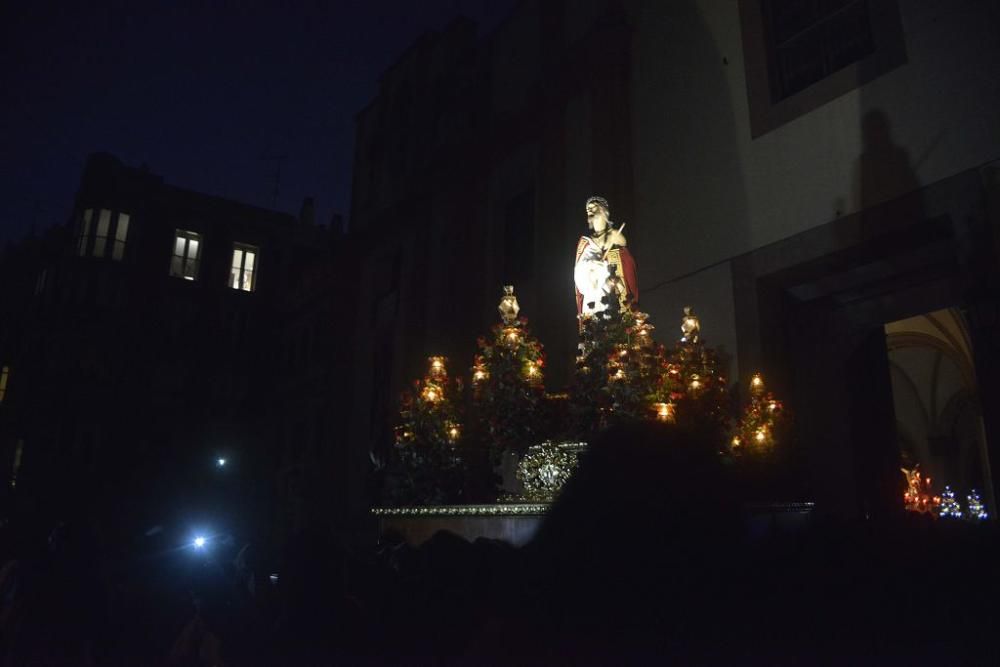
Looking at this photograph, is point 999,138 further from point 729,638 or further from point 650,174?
point 729,638

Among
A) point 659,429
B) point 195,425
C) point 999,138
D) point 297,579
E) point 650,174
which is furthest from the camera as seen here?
point 195,425

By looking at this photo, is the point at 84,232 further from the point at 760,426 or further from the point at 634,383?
the point at 760,426

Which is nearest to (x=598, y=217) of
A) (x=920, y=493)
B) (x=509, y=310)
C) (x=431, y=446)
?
(x=509, y=310)

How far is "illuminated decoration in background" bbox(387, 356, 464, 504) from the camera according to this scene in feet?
30.6

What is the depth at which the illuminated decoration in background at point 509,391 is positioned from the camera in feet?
27.6

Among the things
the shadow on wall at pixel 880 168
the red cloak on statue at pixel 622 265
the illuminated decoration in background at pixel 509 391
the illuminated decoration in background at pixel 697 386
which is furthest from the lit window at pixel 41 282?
the shadow on wall at pixel 880 168

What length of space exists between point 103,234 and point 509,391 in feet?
94.1

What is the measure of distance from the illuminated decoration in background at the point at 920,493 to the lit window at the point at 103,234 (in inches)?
1247

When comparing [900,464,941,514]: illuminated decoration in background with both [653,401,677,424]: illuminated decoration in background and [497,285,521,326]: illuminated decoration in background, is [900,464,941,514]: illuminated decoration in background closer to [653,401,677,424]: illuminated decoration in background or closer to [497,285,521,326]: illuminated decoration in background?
[653,401,677,424]: illuminated decoration in background

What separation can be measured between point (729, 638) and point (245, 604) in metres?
2.53

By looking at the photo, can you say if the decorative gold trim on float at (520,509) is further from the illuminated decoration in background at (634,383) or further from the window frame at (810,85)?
the window frame at (810,85)

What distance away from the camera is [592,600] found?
2.67 metres

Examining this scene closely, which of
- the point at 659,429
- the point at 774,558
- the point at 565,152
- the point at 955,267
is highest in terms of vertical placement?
the point at 565,152

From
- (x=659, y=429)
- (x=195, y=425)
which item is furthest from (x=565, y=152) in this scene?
(x=195, y=425)
